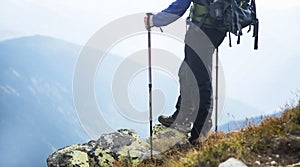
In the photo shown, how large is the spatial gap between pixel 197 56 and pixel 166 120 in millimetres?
1885

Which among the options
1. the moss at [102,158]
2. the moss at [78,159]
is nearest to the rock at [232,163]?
the moss at [102,158]

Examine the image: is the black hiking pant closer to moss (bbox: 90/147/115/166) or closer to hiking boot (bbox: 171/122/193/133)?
hiking boot (bbox: 171/122/193/133)

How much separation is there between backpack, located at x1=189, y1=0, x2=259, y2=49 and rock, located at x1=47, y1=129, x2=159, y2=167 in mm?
2793

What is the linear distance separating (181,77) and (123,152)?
2.10 metres

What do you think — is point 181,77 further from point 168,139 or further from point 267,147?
point 267,147

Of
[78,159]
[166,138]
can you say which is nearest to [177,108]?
[166,138]

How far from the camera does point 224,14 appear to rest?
6613 millimetres

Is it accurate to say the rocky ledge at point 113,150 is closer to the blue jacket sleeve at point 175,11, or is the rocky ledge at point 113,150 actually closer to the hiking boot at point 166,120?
the hiking boot at point 166,120

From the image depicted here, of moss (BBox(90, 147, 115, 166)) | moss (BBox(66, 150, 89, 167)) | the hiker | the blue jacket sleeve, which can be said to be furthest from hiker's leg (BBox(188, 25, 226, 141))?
moss (BBox(66, 150, 89, 167))

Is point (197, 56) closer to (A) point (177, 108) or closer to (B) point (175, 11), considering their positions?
(B) point (175, 11)

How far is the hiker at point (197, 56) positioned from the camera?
22.1 feet

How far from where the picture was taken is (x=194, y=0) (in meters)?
6.71

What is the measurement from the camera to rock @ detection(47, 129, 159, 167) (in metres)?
8.21

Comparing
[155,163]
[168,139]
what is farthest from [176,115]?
[155,163]
